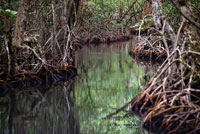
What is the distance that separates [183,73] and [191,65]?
0.58 ft

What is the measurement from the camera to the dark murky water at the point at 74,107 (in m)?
5.02

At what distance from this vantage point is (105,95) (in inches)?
285

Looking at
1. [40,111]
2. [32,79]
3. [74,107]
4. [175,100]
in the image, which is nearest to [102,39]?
[32,79]

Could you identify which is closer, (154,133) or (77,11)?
(154,133)

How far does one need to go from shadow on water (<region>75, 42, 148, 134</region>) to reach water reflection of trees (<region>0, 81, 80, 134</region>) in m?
0.20

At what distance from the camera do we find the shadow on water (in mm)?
5023

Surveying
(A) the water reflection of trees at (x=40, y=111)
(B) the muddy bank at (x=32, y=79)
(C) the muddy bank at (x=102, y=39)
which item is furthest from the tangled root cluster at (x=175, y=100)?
(C) the muddy bank at (x=102, y=39)

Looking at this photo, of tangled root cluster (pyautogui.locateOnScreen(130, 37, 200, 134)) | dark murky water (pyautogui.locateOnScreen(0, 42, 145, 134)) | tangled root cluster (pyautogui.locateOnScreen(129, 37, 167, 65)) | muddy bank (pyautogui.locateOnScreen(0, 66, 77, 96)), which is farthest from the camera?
tangled root cluster (pyautogui.locateOnScreen(129, 37, 167, 65))

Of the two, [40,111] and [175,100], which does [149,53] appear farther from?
[175,100]

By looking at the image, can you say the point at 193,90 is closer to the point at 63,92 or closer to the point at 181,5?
the point at 181,5

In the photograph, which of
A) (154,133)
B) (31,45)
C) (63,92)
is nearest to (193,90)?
(154,133)

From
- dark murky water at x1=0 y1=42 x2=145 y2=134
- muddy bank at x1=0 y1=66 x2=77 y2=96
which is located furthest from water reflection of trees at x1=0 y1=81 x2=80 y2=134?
muddy bank at x1=0 y1=66 x2=77 y2=96

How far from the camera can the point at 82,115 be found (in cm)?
579

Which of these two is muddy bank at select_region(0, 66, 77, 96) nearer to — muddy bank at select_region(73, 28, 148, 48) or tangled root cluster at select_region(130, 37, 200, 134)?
tangled root cluster at select_region(130, 37, 200, 134)
